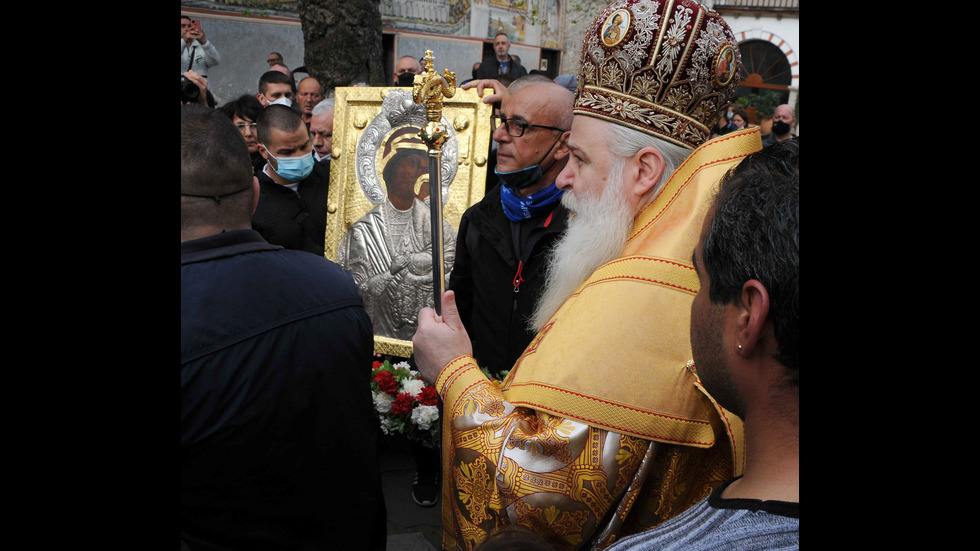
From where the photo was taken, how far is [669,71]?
6.27 feet

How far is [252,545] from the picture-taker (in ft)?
5.08

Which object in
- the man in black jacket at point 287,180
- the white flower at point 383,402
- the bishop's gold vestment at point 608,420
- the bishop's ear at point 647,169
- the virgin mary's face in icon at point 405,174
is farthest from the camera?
the man in black jacket at point 287,180

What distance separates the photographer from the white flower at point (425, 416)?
3.38 meters

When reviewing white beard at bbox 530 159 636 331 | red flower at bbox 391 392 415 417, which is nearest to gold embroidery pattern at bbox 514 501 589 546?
white beard at bbox 530 159 636 331

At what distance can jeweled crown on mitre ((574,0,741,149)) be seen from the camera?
190 centimetres

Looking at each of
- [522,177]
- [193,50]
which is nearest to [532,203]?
[522,177]

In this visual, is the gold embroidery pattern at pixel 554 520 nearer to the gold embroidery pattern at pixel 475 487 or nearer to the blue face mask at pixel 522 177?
the gold embroidery pattern at pixel 475 487

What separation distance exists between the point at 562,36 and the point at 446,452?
1691cm

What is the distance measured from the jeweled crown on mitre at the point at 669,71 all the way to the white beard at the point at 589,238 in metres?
0.17

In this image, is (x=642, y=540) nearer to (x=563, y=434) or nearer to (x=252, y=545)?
(x=563, y=434)

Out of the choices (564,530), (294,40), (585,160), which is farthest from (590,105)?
(294,40)

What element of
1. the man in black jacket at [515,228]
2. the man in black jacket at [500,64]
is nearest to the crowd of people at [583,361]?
the man in black jacket at [515,228]

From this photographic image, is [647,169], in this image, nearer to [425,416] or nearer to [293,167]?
[425,416]

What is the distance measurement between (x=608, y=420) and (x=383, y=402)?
228 cm
